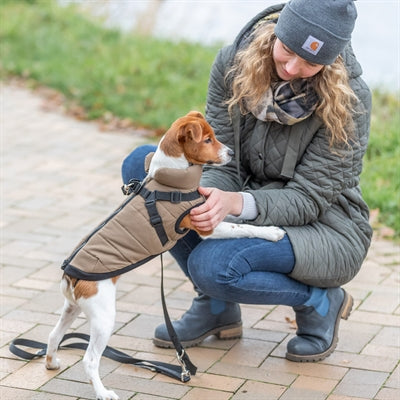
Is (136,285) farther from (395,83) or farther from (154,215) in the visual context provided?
(395,83)

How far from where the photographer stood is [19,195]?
600cm

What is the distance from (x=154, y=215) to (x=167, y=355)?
824mm

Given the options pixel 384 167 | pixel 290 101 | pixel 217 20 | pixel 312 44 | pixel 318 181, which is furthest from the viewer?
pixel 217 20

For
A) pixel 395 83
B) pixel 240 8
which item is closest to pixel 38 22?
pixel 240 8

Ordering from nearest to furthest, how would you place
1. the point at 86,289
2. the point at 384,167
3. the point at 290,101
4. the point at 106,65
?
the point at 86,289, the point at 290,101, the point at 384,167, the point at 106,65

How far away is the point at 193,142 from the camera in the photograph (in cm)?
333

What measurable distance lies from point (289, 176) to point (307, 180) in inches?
3.2

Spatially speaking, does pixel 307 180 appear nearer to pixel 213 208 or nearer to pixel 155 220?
pixel 213 208

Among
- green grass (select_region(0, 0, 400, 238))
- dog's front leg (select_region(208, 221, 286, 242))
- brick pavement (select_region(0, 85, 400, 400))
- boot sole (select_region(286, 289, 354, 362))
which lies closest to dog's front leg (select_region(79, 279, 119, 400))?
brick pavement (select_region(0, 85, 400, 400))

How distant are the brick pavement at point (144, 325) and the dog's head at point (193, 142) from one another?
36.3 inches

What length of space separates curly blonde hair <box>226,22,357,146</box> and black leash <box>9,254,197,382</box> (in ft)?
2.72

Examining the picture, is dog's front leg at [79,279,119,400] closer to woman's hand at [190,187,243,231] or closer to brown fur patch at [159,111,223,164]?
woman's hand at [190,187,243,231]

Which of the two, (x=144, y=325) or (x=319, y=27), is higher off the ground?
(x=319, y=27)

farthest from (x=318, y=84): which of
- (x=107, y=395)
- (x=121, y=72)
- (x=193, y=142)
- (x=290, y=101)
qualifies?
(x=121, y=72)
